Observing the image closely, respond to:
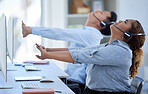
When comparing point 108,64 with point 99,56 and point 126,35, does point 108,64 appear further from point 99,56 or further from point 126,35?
point 126,35

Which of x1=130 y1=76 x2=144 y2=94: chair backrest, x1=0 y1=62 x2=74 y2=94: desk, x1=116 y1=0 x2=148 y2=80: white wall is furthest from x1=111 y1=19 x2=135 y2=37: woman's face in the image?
x1=116 y1=0 x2=148 y2=80: white wall

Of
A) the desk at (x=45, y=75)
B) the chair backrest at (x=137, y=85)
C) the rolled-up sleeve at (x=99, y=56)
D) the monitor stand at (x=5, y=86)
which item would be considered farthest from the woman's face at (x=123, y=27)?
the monitor stand at (x=5, y=86)

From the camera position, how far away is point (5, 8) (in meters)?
5.04

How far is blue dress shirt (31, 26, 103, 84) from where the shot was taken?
2920mm

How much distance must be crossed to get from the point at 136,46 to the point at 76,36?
0.80 meters

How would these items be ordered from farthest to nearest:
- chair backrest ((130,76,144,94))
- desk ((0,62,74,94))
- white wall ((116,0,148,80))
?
1. white wall ((116,0,148,80))
2. chair backrest ((130,76,144,94))
3. desk ((0,62,74,94))

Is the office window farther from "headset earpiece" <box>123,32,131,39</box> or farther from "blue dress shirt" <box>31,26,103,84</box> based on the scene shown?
"headset earpiece" <box>123,32,131,39</box>

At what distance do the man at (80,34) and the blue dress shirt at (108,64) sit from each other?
61 cm

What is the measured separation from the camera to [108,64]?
2262mm

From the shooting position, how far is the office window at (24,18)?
511cm

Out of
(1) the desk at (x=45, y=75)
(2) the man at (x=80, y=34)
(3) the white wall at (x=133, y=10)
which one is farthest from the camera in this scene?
(3) the white wall at (x=133, y=10)

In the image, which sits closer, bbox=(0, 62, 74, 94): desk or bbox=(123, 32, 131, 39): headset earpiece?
bbox=(0, 62, 74, 94): desk

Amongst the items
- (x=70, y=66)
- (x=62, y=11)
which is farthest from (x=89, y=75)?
(x=62, y=11)

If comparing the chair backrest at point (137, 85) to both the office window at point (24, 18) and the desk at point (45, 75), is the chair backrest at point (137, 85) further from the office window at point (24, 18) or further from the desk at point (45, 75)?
the office window at point (24, 18)
